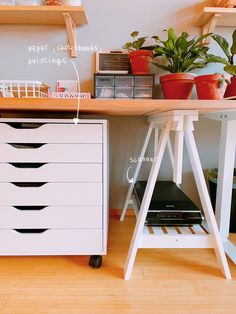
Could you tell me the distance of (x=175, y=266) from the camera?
92cm

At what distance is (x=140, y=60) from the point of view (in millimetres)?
1122

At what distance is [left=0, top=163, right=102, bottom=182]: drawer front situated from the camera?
0.84 metres

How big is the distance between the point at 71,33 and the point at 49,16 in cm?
12

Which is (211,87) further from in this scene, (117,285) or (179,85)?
(117,285)

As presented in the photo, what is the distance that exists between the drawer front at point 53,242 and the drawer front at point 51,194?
11 cm

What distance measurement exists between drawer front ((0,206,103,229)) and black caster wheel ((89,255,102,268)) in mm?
123

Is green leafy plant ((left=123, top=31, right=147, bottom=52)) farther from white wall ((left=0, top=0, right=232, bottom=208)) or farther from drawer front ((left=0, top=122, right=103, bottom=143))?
drawer front ((left=0, top=122, right=103, bottom=143))

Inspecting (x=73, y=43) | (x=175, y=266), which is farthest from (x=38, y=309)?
(x=73, y=43)

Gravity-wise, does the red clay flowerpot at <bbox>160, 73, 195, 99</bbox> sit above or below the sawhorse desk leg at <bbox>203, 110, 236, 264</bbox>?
above

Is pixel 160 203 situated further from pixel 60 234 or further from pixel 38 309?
pixel 38 309

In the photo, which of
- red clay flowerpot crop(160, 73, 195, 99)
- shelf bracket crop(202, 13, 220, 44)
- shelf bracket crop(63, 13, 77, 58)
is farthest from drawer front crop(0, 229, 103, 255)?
shelf bracket crop(202, 13, 220, 44)

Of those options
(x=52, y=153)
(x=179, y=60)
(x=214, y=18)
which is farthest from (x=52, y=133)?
(x=214, y=18)

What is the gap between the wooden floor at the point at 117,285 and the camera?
708 mm

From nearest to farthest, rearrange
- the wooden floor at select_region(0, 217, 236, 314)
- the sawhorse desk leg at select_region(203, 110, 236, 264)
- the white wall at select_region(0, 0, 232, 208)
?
the wooden floor at select_region(0, 217, 236, 314) → the sawhorse desk leg at select_region(203, 110, 236, 264) → the white wall at select_region(0, 0, 232, 208)
